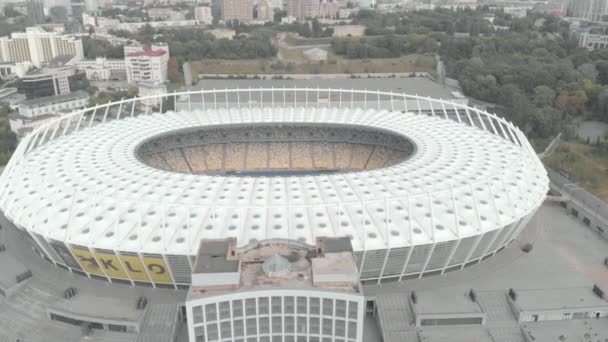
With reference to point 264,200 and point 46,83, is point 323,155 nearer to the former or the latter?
point 264,200

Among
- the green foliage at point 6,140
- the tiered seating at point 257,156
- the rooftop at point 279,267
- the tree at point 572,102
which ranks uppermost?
the rooftop at point 279,267

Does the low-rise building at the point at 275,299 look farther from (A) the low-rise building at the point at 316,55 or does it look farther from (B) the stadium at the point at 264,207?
(A) the low-rise building at the point at 316,55

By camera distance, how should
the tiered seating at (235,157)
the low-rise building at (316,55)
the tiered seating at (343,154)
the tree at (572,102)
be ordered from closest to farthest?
the tiered seating at (235,157), the tiered seating at (343,154), the tree at (572,102), the low-rise building at (316,55)

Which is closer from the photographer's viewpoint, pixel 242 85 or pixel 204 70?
pixel 242 85

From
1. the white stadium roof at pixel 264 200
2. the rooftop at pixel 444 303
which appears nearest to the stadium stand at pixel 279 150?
the white stadium roof at pixel 264 200

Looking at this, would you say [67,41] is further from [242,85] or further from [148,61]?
[242,85]

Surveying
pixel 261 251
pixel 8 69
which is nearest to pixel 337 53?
pixel 8 69

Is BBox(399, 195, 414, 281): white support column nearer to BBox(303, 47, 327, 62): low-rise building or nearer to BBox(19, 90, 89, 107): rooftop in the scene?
BBox(19, 90, 89, 107): rooftop
